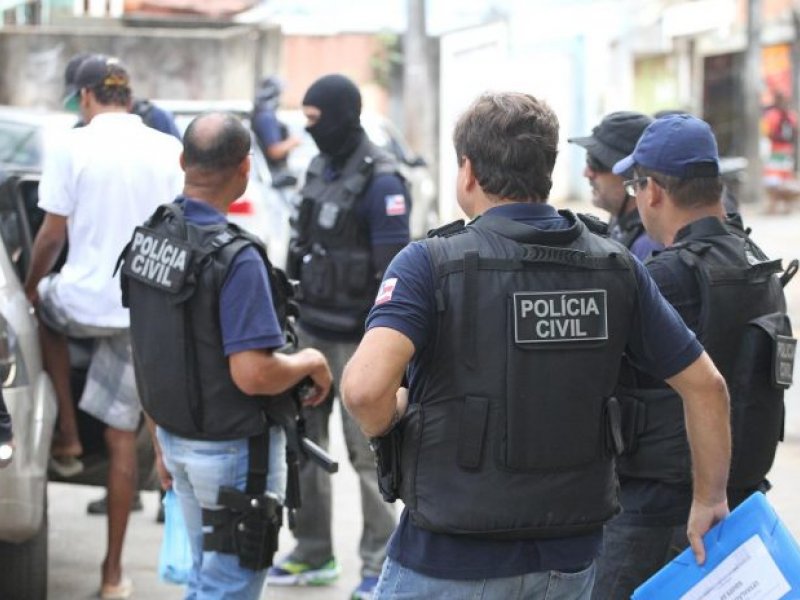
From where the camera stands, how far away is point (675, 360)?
3.39 meters

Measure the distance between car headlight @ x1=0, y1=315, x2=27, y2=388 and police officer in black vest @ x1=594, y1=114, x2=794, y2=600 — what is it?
2.17 metres

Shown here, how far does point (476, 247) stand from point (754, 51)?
22388 millimetres

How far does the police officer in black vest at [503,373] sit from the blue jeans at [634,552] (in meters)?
0.59

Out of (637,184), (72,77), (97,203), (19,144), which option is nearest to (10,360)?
(97,203)

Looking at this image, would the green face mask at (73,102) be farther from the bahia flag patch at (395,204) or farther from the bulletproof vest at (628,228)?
the bulletproof vest at (628,228)

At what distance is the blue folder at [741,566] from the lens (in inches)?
132

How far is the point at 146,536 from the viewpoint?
6.99 metres

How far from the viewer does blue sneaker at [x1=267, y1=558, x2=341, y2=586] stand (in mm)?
6281

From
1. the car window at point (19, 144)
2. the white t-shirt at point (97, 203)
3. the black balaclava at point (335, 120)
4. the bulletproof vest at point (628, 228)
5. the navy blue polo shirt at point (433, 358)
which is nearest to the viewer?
the navy blue polo shirt at point (433, 358)

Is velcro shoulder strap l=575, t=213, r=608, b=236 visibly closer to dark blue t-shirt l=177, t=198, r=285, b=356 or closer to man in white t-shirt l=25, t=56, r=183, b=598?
dark blue t-shirt l=177, t=198, r=285, b=356

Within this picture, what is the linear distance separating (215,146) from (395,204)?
Result: 1561 mm

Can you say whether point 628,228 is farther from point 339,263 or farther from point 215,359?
point 339,263

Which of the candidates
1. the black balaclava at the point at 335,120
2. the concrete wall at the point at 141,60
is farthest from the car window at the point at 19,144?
the concrete wall at the point at 141,60

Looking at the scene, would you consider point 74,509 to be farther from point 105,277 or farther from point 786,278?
point 786,278
